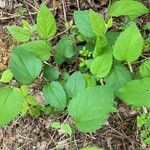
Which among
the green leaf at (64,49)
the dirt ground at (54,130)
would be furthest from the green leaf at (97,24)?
the dirt ground at (54,130)

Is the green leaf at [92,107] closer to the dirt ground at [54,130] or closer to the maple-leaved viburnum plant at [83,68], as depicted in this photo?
the maple-leaved viburnum plant at [83,68]

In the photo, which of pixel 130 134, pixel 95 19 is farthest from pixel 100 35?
pixel 130 134

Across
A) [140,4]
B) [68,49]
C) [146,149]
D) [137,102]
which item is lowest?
[146,149]

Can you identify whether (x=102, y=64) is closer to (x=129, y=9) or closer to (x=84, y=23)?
(x=84, y=23)

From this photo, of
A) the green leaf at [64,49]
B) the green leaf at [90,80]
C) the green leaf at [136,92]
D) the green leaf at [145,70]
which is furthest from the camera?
the green leaf at [64,49]

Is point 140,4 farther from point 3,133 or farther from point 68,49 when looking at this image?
point 3,133

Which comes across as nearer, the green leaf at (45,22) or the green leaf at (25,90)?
the green leaf at (45,22)

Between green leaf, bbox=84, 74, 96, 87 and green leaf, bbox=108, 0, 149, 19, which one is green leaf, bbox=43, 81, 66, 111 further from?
green leaf, bbox=108, 0, 149, 19
